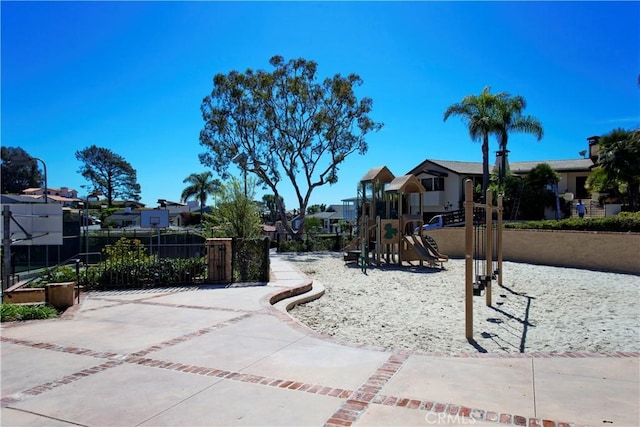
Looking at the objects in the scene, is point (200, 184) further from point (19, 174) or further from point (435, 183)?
point (435, 183)

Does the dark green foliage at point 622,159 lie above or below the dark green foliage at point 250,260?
above

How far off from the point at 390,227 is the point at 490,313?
30.1 feet

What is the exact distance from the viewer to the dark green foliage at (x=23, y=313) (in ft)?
24.7

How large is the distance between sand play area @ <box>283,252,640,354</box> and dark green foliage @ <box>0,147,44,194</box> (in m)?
71.0

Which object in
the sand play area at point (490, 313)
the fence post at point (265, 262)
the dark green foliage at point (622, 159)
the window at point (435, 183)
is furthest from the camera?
the window at point (435, 183)

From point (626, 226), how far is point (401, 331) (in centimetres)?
→ 1254

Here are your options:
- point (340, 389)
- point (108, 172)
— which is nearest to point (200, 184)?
point (108, 172)

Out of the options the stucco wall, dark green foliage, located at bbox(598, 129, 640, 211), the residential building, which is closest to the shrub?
the stucco wall

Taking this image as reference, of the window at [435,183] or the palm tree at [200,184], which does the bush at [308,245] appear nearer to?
the window at [435,183]

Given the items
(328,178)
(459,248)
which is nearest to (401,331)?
(459,248)

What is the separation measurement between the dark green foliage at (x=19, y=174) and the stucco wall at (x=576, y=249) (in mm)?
72309

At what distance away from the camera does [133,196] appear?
276ft

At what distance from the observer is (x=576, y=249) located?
662 inches

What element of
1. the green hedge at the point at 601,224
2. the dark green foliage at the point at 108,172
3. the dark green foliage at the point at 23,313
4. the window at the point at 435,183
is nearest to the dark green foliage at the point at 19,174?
the dark green foliage at the point at 108,172
